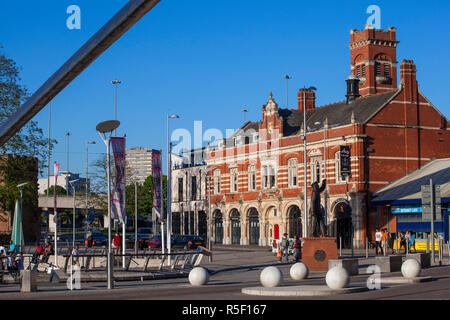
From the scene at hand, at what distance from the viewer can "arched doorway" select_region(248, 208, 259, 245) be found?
Answer: 7550cm

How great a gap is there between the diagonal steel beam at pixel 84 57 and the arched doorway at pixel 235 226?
68.2m

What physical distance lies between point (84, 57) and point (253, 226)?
6700 cm

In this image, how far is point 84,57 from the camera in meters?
10.0

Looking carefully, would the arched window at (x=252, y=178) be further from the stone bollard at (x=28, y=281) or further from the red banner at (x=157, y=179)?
the stone bollard at (x=28, y=281)

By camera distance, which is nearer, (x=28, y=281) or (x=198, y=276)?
(x=28, y=281)

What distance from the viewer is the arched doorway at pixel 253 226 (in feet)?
248

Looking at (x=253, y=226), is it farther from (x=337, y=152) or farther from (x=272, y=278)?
(x=272, y=278)

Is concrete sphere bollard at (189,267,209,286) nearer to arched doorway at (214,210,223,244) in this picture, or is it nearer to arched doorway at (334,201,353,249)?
arched doorway at (334,201,353,249)

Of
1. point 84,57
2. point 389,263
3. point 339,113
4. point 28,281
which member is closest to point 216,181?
point 339,113

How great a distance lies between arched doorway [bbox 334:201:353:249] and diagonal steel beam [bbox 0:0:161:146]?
52.9 m
